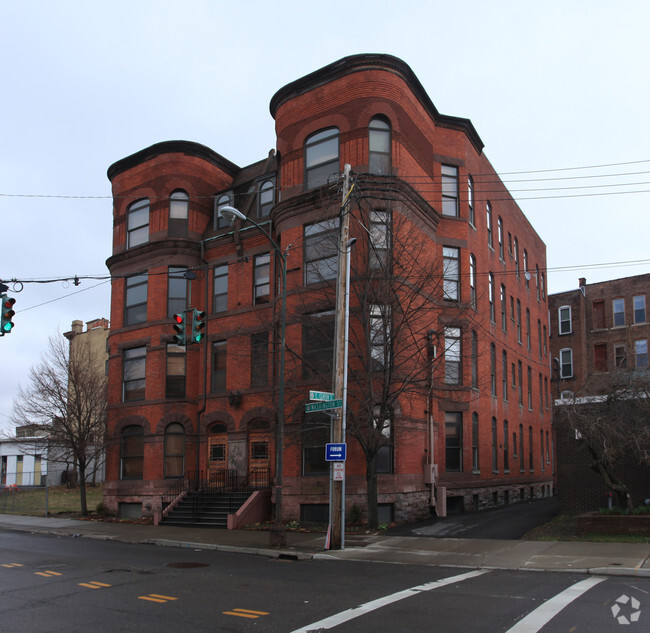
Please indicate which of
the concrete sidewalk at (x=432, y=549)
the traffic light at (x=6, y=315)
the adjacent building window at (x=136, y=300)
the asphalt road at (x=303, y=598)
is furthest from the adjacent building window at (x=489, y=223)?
the traffic light at (x=6, y=315)

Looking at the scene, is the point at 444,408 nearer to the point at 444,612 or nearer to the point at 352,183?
the point at 352,183

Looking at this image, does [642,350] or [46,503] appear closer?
[46,503]

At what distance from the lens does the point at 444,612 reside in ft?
29.9

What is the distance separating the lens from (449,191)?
2748cm

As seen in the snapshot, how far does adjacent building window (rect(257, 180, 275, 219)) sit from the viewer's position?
28031mm

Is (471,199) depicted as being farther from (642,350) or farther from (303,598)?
(642,350)

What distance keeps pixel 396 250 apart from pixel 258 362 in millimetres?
7977

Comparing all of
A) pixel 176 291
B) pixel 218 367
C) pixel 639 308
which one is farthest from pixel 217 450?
pixel 639 308

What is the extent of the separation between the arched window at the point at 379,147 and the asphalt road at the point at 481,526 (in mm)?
11872

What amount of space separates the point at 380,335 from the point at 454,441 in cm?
787

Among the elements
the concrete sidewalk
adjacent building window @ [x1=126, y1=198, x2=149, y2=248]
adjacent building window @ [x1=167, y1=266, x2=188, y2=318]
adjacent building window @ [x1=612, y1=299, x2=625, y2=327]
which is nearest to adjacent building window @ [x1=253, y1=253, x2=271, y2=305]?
adjacent building window @ [x1=167, y1=266, x2=188, y2=318]

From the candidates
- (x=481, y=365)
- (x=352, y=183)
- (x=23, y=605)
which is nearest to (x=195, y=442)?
(x=481, y=365)

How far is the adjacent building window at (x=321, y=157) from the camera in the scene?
78.7ft

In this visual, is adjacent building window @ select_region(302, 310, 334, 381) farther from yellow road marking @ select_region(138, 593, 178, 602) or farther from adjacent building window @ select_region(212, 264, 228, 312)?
yellow road marking @ select_region(138, 593, 178, 602)
